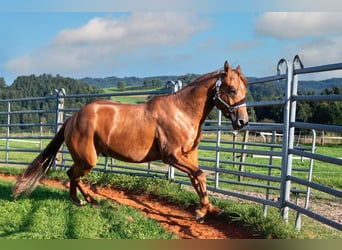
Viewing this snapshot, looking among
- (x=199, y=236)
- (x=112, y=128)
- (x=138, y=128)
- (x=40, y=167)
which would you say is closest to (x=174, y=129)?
(x=138, y=128)

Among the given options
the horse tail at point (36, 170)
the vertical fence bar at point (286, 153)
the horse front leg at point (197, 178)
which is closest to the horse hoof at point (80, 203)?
the horse tail at point (36, 170)

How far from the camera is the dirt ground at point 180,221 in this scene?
5.36 m

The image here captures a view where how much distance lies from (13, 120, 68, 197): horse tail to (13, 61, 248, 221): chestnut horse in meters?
0.02

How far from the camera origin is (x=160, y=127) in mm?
5949

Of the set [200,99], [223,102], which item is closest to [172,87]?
[200,99]

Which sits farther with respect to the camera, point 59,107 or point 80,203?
point 59,107

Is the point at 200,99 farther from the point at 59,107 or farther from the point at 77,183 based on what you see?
the point at 59,107

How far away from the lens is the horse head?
5.42m

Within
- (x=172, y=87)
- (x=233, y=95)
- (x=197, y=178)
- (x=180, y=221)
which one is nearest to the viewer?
(x=233, y=95)

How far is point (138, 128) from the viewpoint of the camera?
6.03 meters

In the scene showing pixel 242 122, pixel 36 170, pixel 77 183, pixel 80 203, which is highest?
pixel 242 122

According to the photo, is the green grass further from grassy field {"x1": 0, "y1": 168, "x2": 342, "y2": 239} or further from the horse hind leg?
the horse hind leg

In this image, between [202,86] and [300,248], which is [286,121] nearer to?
[202,86]

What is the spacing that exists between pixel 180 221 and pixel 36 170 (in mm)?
2424
